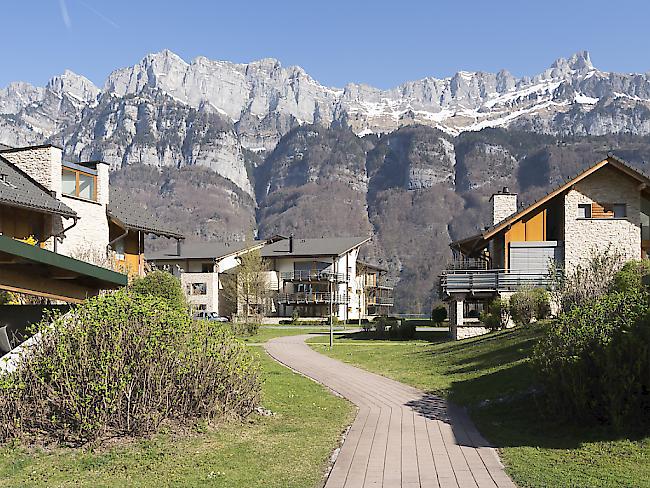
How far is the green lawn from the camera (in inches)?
311

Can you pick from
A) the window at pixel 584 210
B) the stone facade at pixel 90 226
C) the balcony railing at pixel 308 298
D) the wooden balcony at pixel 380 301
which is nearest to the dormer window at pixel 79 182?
the stone facade at pixel 90 226

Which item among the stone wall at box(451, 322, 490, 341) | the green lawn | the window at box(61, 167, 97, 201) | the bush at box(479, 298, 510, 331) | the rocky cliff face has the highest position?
the rocky cliff face

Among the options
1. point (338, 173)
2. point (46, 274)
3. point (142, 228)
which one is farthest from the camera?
point (338, 173)

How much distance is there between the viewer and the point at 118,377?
9.55 metres

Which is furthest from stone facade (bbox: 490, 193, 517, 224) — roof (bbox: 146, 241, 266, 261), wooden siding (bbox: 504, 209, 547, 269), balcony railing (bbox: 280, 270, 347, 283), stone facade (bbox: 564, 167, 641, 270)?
roof (bbox: 146, 241, 266, 261)

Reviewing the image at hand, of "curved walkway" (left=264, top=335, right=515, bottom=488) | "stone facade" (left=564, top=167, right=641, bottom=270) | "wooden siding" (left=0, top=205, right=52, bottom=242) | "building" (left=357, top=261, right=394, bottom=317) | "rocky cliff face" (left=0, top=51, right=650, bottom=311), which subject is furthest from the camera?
"rocky cliff face" (left=0, top=51, right=650, bottom=311)

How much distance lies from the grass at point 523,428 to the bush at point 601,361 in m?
0.34

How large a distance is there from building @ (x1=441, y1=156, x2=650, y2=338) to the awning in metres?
21.9

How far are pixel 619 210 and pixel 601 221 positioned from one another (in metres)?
0.99

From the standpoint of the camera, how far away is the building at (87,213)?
83.9 ft

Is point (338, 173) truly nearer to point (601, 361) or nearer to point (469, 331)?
point (469, 331)

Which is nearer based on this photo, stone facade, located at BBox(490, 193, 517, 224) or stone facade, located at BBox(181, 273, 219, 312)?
stone facade, located at BBox(490, 193, 517, 224)

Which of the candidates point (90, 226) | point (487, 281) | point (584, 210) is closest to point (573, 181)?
point (584, 210)

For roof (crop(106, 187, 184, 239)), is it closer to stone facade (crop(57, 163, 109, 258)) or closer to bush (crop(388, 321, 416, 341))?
stone facade (crop(57, 163, 109, 258))
